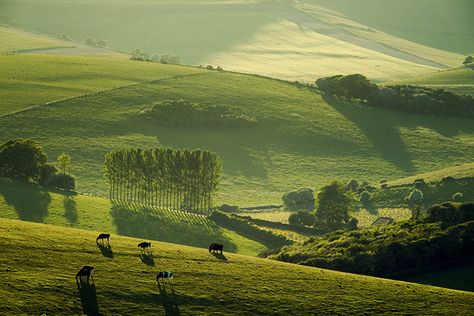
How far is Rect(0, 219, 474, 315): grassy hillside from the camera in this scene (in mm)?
51188

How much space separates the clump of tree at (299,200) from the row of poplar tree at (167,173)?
19.2 meters

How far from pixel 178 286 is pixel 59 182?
65304 millimetres

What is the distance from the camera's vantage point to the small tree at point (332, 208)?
119688mm

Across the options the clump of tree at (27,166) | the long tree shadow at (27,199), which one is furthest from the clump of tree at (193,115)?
the long tree shadow at (27,199)

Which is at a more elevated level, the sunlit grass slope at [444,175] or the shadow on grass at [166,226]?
the sunlit grass slope at [444,175]

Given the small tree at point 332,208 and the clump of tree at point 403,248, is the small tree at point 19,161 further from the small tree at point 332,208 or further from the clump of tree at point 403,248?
the clump of tree at point 403,248

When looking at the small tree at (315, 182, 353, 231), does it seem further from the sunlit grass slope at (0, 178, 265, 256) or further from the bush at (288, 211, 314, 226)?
the sunlit grass slope at (0, 178, 265, 256)

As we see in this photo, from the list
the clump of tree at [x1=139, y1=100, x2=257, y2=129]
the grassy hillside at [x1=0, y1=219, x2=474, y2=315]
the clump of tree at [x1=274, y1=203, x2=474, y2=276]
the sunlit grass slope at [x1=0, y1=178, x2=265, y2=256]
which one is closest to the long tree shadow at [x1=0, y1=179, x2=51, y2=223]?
the sunlit grass slope at [x1=0, y1=178, x2=265, y2=256]

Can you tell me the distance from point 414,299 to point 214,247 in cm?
1905

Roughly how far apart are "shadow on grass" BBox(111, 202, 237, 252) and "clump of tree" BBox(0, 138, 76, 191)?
11.7 meters

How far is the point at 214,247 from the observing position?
6844 cm

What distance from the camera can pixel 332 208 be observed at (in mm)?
120188

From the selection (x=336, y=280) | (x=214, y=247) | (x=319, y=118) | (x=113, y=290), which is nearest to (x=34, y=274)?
(x=113, y=290)

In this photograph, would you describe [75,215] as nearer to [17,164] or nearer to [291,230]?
[17,164]
